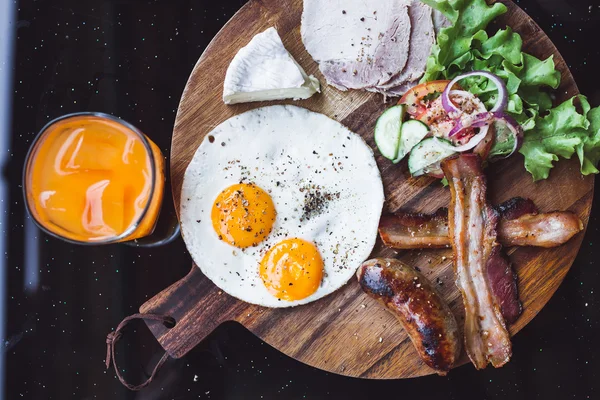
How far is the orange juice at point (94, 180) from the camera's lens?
2.37 meters

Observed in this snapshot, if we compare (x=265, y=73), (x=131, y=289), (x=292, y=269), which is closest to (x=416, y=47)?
(x=265, y=73)

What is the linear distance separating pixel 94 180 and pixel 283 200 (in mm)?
848

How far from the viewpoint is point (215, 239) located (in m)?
2.62

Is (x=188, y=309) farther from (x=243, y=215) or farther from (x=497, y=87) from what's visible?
(x=497, y=87)

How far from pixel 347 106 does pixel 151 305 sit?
4.48 feet

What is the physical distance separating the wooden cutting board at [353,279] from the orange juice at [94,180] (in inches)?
11.2

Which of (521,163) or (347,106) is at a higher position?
(347,106)

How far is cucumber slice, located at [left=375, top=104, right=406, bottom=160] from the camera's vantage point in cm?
256

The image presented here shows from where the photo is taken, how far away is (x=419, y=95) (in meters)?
2.54

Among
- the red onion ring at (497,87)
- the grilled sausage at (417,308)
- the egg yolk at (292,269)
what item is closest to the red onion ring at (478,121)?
the red onion ring at (497,87)

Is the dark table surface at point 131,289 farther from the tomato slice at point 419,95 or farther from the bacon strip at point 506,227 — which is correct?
the tomato slice at point 419,95

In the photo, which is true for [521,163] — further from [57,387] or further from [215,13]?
[57,387]

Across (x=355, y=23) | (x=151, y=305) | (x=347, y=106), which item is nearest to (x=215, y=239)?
(x=151, y=305)

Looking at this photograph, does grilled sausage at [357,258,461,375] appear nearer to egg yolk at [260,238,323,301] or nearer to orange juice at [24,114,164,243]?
egg yolk at [260,238,323,301]
